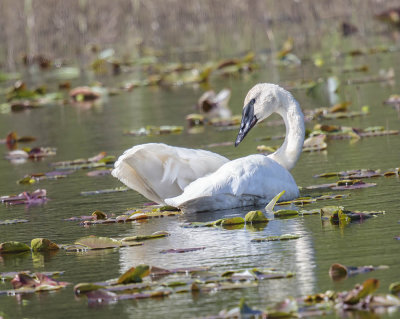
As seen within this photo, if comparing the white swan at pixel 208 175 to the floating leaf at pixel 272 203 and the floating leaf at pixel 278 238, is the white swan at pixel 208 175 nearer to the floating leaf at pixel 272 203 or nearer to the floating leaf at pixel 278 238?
the floating leaf at pixel 272 203

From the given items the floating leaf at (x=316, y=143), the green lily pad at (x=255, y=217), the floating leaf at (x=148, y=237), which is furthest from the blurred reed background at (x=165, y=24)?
the floating leaf at (x=148, y=237)

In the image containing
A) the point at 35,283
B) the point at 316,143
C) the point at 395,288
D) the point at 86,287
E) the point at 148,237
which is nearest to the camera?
the point at 395,288

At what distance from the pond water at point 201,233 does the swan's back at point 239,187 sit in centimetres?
11

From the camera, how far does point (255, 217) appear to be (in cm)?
721

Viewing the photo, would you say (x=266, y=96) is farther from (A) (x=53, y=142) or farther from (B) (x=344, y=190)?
(A) (x=53, y=142)

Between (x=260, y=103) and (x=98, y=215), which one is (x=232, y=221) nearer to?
(x=98, y=215)

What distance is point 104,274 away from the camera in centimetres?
601

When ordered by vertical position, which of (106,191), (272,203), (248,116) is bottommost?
(272,203)

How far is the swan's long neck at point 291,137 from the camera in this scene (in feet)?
28.6

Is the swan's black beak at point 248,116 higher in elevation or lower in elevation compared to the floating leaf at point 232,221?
higher

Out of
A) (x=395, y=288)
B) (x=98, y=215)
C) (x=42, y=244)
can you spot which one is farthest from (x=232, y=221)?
(x=395, y=288)

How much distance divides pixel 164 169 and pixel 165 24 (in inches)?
927

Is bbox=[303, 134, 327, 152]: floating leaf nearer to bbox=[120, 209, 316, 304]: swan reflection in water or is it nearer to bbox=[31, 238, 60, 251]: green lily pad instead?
bbox=[120, 209, 316, 304]: swan reflection in water

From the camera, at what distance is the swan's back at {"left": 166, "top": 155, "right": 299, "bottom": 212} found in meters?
7.77
